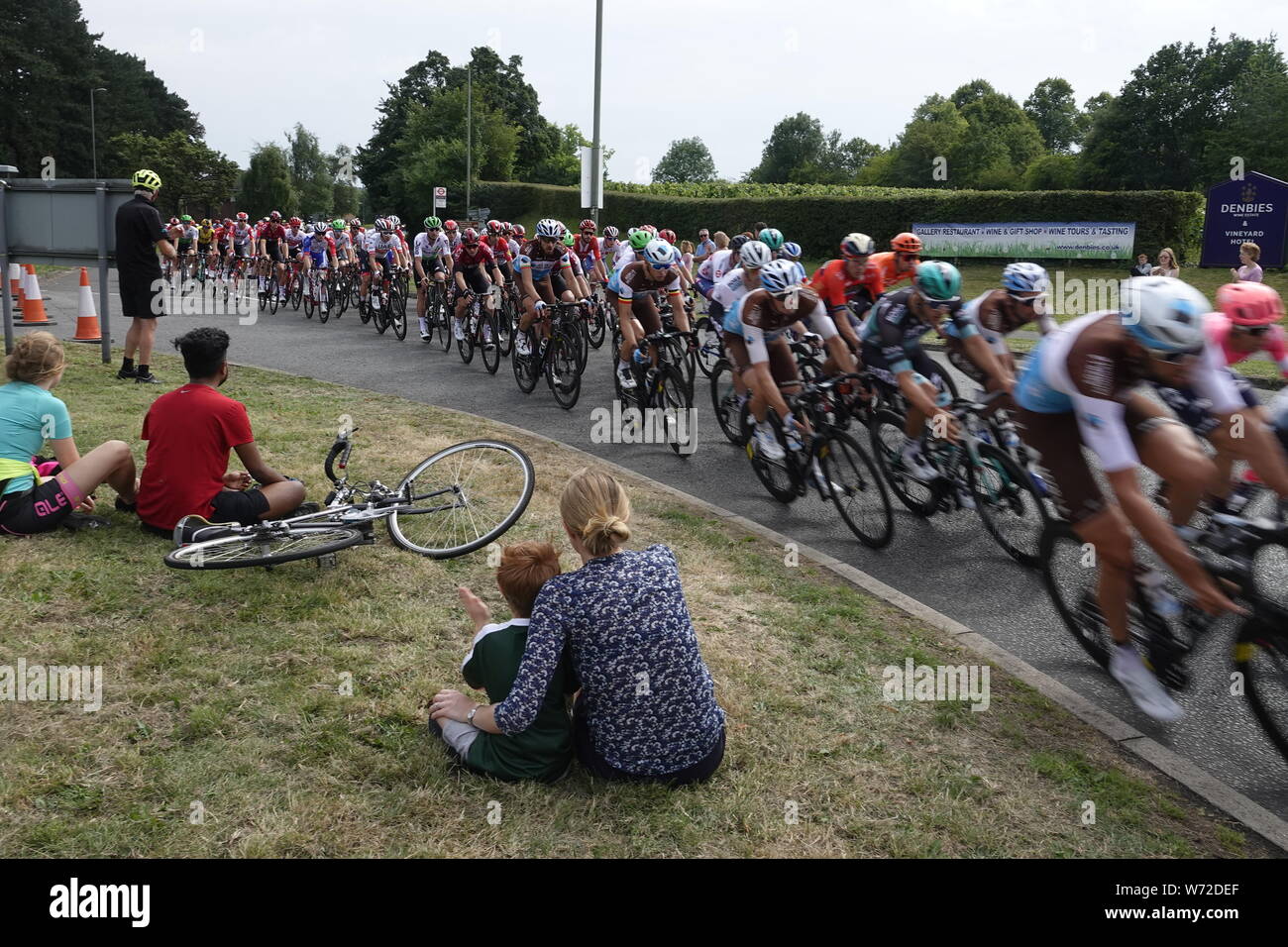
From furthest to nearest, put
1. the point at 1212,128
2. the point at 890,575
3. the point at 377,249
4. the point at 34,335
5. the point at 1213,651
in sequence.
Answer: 1. the point at 1212,128
2. the point at 377,249
3. the point at 890,575
4. the point at 34,335
5. the point at 1213,651

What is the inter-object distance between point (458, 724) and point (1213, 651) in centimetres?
384

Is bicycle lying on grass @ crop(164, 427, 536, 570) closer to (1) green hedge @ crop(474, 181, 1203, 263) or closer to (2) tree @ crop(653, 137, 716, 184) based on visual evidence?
(1) green hedge @ crop(474, 181, 1203, 263)

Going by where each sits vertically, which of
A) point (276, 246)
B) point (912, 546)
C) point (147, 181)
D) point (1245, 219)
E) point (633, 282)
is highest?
point (1245, 219)

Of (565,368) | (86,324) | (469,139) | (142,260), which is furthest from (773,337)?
(469,139)

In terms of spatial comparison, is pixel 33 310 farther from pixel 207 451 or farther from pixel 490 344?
pixel 207 451

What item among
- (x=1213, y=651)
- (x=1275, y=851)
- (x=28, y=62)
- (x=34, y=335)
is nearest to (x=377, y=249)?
(x=34, y=335)

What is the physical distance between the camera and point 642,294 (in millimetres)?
10664

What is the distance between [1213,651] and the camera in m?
5.26

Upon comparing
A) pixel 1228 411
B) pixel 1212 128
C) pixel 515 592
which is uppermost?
pixel 1212 128

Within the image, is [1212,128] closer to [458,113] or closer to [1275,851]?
[458,113]

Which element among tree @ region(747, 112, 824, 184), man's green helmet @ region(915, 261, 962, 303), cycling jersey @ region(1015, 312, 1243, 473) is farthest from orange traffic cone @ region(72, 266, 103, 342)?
tree @ region(747, 112, 824, 184)

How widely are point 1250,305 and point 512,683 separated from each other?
154 inches

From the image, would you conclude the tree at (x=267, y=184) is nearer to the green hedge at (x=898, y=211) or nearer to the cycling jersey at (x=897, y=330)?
the green hedge at (x=898, y=211)
